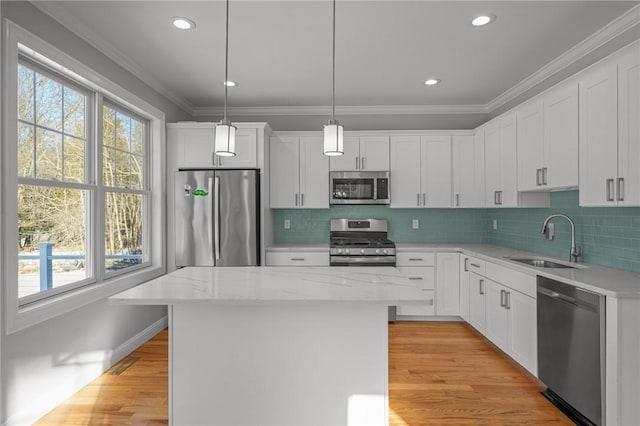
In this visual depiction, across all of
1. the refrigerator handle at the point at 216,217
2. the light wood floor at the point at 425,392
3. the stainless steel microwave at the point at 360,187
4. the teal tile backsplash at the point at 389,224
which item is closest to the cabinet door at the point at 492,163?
the teal tile backsplash at the point at 389,224

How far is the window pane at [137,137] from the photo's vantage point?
3654 millimetres

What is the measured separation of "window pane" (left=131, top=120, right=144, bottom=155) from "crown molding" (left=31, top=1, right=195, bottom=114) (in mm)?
411

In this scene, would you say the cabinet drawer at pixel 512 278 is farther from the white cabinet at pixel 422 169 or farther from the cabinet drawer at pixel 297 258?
the cabinet drawer at pixel 297 258

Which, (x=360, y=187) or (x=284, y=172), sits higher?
(x=284, y=172)

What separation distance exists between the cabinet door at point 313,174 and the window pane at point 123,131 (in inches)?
74.3

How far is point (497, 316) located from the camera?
10.9 feet

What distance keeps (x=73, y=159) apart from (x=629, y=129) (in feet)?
12.3

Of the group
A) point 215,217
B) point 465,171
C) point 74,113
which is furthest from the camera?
point 465,171

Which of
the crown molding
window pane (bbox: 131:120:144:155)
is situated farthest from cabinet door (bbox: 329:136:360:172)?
window pane (bbox: 131:120:144:155)

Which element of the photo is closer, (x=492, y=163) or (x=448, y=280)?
(x=492, y=163)

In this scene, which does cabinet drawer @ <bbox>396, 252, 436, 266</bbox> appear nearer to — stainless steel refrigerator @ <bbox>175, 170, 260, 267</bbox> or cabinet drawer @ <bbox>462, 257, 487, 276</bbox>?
cabinet drawer @ <bbox>462, 257, 487, 276</bbox>

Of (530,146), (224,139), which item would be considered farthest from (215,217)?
(530,146)

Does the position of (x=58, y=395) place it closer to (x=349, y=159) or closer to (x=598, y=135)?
(x=349, y=159)

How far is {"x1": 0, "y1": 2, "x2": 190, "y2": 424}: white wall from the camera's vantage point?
2.15 metres
